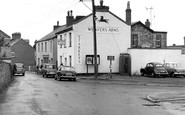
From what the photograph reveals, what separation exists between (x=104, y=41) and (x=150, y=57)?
263 inches

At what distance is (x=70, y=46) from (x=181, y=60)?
15744 millimetres

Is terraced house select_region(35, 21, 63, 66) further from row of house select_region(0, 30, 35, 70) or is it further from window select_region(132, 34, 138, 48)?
window select_region(132, 34, 138, 48)

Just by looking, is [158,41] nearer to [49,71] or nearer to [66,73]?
[49,71]

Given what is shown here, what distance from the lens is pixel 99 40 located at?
4488cm

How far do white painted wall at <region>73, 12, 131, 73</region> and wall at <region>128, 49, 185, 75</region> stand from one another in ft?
6.72

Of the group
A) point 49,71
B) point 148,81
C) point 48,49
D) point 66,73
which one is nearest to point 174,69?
point 148,81

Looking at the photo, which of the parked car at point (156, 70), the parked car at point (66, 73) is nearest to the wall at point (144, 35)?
the parked car at point (156, 70)

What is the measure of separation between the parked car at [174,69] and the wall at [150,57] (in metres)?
3.15

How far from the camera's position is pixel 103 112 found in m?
12.9

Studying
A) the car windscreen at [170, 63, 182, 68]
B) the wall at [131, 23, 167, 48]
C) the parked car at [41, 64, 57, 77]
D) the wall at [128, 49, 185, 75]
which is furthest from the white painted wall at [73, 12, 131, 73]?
the car windscreen at [170, 63, 182, 68]

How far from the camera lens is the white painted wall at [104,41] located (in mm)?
43969

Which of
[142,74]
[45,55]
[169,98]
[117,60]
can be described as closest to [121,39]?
[117,60]

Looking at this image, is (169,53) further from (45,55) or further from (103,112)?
(103,112)

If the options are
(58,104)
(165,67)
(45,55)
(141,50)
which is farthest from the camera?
(45,55)
